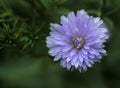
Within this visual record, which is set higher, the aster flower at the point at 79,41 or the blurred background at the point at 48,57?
the blurred background at the point at 48,57

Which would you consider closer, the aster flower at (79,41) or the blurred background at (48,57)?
the aster flower at (79,41)

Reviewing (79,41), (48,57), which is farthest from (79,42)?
(48,57)

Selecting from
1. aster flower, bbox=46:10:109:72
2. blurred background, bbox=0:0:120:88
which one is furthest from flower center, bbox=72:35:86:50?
blurred background, bbox=0:0:120:88

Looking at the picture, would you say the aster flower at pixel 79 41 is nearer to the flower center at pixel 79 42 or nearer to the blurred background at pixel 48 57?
the flower center at pixel 79 42

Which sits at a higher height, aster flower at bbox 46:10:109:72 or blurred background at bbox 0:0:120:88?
blurred background at bbox 0:0:120:88

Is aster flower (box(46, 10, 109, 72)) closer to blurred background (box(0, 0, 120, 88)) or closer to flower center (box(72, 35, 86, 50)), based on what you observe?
flower center (box(72, 35, 86, 50))

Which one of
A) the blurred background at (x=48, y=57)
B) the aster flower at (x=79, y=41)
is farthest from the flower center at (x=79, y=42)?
the blurred background at (x=48, y=57)

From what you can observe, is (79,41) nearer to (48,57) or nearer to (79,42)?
(79,42)
